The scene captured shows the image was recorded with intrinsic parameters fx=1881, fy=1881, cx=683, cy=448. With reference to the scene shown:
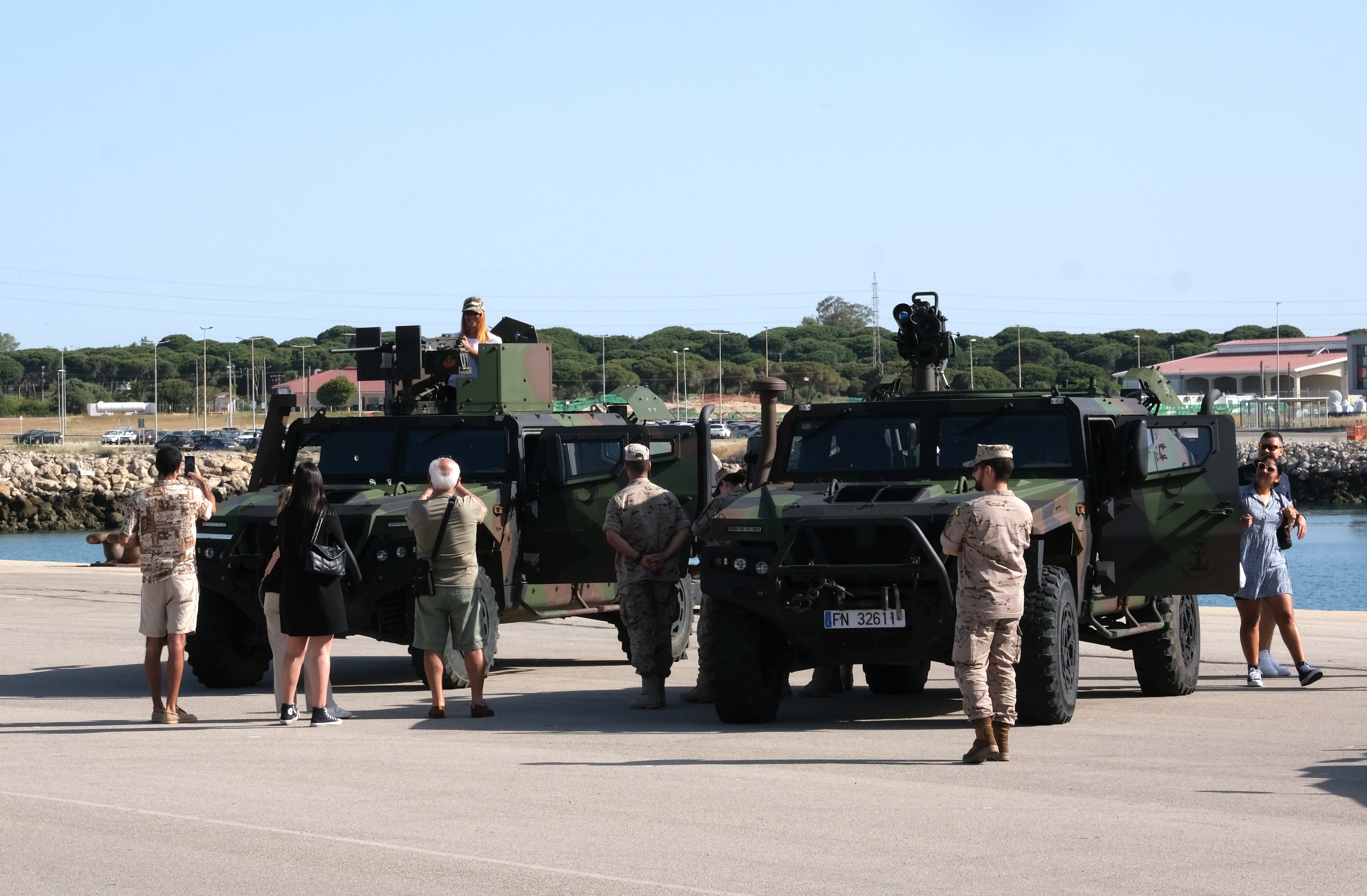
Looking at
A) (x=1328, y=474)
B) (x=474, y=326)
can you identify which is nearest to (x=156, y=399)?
(x=1328, y=474)

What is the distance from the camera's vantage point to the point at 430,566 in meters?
11.4

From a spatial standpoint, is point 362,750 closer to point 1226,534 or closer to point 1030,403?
point 1030,403

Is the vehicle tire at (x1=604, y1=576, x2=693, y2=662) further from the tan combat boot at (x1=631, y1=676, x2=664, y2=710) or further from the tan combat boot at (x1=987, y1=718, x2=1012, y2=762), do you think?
the tan combat boot at (x1=987, y1=718, x2=1012, y2=762)

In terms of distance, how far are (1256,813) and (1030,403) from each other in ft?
14.9

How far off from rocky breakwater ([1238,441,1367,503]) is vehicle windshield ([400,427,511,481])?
216ft

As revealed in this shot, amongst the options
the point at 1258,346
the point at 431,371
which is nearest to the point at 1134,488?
the point at 431,371

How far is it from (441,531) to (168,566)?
163cm

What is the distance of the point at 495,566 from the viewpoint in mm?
13633

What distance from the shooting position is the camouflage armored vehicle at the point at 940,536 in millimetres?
10523

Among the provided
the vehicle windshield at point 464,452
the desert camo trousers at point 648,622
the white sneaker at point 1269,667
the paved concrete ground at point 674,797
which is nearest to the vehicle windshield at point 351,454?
the vehicle windshield at point 464,452

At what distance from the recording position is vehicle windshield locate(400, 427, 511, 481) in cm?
1414

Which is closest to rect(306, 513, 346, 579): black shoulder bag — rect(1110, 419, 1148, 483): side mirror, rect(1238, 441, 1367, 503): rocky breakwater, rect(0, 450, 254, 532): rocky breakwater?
rect(1110, 419, 1148, 483): side mirror

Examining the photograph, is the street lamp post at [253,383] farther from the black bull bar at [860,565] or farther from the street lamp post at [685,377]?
the black bull bar at [860,565]

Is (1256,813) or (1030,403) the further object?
(1030,403)
